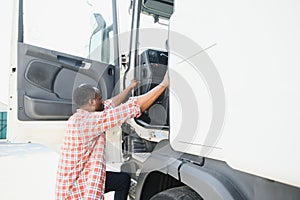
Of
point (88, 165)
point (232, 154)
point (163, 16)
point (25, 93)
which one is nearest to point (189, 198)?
point (232, 154)

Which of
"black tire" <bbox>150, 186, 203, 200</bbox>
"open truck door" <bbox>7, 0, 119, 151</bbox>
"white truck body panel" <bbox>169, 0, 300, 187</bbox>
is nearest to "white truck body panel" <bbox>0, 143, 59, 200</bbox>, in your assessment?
"open truck door" <bbox>7, 0, 119, 151</bbox>

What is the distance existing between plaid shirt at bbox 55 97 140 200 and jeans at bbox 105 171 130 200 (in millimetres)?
264

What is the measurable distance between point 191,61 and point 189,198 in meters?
0.66

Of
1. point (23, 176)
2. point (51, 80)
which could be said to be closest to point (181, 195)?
point (51, 80)

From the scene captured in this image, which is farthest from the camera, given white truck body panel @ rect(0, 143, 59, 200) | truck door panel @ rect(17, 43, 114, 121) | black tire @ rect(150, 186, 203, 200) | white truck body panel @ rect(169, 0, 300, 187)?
white truck body panel @ rect(0, 143, 59, 200)

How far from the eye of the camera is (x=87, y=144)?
214 centimetres

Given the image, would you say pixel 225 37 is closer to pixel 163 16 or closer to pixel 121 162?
pixel 121 162

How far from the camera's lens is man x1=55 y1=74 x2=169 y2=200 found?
201 cm

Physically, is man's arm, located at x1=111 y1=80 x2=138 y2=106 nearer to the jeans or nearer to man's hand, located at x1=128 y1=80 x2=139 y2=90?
man's hand, located at x1=128 y1=80 x2=139 y2=90

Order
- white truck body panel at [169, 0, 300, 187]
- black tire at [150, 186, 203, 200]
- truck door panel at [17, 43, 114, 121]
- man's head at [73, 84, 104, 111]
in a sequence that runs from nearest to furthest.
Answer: white truck body panel at [169, 0, 300, 187] < black tire at [150, 186, 203, 200] < man's head at [73, 84, 104, 111] < truck door panel at [17, 43, 114, 121]

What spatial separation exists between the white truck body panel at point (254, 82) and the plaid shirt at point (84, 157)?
109 cm

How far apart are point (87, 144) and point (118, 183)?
549 millimetres

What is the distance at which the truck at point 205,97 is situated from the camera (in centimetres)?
73

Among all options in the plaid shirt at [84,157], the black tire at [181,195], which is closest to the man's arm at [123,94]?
the plaid shirt at [84,157]
